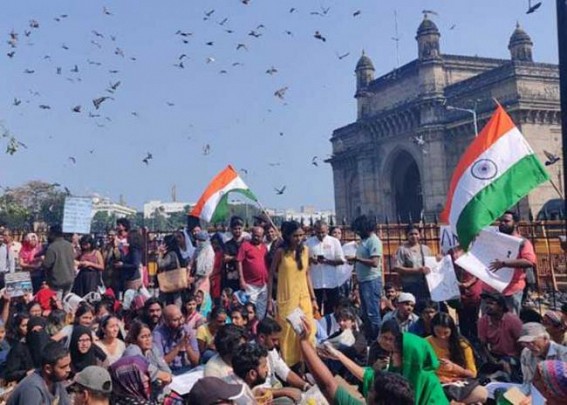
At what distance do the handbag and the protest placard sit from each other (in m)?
1.69

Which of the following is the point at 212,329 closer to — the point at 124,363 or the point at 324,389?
the point at 124,363

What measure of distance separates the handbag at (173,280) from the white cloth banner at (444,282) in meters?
3.29

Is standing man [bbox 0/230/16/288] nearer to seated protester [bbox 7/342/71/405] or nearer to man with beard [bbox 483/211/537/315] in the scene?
seated protester [bbox 7/342/71/405]

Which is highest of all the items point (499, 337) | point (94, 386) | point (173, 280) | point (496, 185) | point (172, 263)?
point (496, 185)

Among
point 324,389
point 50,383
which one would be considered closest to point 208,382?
point 324,389

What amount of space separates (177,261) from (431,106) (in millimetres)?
29593

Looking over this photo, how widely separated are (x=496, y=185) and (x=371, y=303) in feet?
7.47

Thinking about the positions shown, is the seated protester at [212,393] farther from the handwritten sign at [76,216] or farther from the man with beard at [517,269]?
the handwritten sign at [76,216]

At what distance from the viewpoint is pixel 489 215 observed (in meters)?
6.16

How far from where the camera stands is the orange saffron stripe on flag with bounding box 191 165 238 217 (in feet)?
33.1

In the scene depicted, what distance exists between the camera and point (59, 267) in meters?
8.26

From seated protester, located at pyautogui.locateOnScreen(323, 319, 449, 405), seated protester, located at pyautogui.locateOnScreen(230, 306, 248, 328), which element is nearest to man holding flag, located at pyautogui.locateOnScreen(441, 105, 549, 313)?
seated protester, located at pyautogui.locateOnScreen(323, 319, 449, 405)

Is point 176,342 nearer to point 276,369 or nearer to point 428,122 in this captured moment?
point 276,369

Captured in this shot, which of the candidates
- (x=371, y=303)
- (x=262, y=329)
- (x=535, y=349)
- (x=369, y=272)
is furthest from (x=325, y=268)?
(x=535, y=349)
